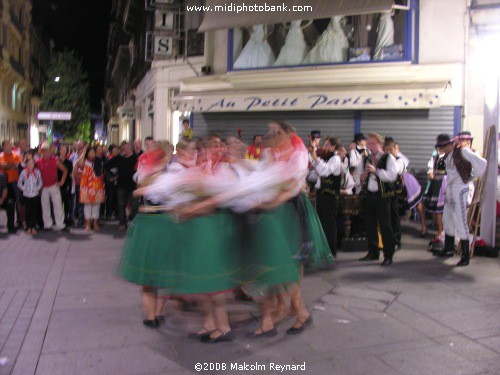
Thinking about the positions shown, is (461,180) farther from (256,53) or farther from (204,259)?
(256,53)

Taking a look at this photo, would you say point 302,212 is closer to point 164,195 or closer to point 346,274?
point 164,195

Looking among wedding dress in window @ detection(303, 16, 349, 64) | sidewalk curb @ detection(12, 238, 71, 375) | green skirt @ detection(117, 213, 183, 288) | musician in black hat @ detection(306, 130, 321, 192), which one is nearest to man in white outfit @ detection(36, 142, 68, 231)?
sidewalk curb @ detection(12, 238, 71, 375)

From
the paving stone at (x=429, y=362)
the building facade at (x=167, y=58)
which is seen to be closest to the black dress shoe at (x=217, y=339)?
the paving stone at (x=429, y=362)

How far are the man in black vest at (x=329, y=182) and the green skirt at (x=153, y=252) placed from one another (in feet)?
11.4

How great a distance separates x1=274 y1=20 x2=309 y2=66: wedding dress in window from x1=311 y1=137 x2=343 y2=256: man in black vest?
6.80 metres

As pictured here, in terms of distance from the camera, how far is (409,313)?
5809 mm

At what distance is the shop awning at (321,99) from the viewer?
1211 cm

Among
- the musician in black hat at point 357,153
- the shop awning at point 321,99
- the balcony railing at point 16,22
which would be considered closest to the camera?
the musician in black hat at point 357,153

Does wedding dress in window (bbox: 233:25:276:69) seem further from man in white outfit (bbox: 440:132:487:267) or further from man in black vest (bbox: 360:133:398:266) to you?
man in white outfit (bbox: 440:132:487:267)

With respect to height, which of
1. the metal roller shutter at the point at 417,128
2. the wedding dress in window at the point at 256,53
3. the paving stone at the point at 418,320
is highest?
the wedding dress in window at the point at 256,53

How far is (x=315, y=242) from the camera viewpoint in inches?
217

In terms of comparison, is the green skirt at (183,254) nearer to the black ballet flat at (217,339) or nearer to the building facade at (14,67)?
the black ballet flat at (217,339)

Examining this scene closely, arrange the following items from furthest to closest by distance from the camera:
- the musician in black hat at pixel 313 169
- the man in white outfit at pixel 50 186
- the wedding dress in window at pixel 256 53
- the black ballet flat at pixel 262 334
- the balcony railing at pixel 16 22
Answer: the balcony railing at pixel 16 22 → the wedding dress in window at pixel 256 53 → the man in white outfit at pixel 50 186 → the musician in black hat at pixel 313 169 → the black ballet flat at pixel 262 334

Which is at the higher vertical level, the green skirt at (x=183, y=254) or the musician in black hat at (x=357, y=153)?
the musician in black hat at (x=357, y=153)
